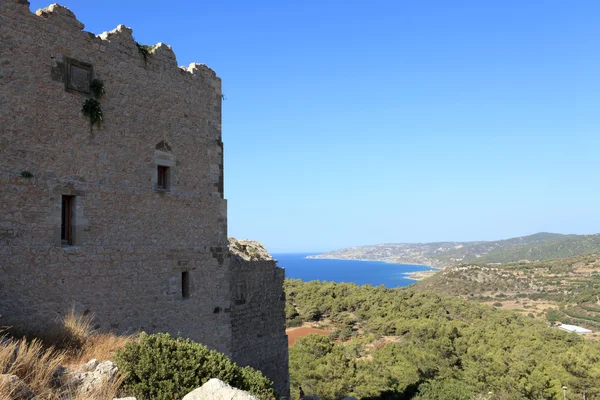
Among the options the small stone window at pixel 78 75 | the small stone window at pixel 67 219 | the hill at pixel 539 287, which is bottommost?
the hill at pixel 539 287

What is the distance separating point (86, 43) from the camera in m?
7.94

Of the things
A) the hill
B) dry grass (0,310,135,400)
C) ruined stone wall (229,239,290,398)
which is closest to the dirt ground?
ruined stone wall (229,239,290,398)

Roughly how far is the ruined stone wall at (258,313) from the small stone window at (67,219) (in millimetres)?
4017

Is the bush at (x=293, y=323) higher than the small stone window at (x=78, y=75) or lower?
lower

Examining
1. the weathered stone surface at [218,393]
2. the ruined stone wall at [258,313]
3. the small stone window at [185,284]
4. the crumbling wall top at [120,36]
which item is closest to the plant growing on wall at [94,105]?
the crumbling wall top at [120,36]

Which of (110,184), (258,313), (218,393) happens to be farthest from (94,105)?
(258,313)

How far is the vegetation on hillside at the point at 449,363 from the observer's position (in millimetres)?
19828

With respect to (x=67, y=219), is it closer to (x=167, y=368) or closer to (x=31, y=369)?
(x=31, y=369)

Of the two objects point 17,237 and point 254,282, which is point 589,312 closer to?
point 254,282

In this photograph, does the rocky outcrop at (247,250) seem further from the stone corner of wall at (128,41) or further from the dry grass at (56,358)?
the dry grass at (56,358)

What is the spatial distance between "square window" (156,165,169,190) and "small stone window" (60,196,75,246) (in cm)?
183

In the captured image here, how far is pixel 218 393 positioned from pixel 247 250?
24.7ft

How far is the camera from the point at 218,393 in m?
4.89

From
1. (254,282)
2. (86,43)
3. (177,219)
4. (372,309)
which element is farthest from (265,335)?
→ (372,309)
